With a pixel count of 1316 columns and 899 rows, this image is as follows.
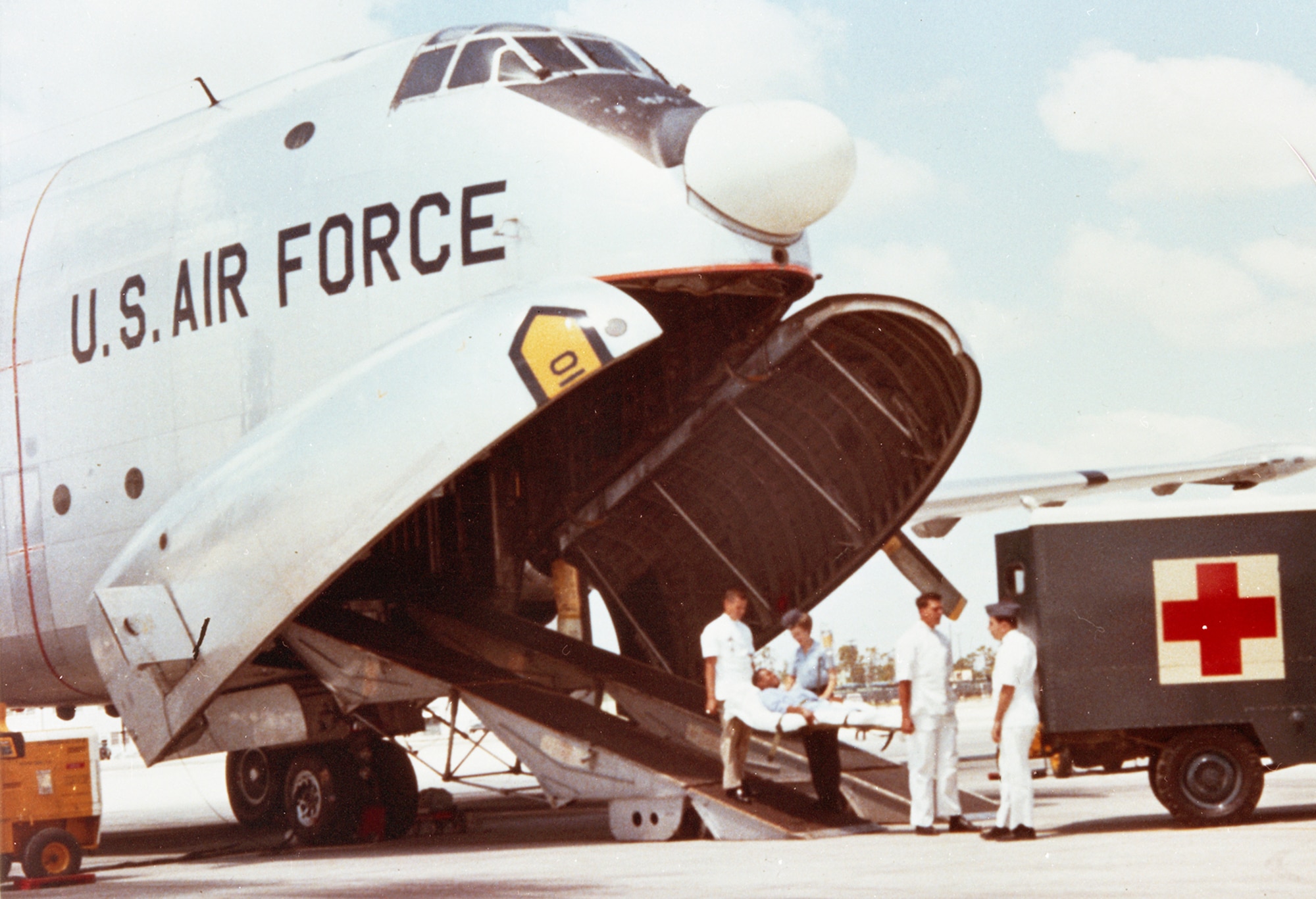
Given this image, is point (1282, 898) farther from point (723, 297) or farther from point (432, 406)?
point (723, 297)

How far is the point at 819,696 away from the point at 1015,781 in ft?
7.99

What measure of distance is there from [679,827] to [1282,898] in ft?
17.9

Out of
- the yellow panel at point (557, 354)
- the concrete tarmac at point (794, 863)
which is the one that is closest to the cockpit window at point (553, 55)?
the yellow panel at point (557, 354)

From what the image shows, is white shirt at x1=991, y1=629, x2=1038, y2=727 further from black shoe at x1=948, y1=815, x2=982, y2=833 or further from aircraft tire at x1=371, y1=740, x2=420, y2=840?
aircraft tire at x1=371, y1=740, x2=420, y2=840

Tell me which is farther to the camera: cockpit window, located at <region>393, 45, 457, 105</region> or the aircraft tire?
the aircraft tire

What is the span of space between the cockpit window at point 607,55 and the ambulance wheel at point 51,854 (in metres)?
7.69

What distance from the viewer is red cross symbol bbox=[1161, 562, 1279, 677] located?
40.5 ft

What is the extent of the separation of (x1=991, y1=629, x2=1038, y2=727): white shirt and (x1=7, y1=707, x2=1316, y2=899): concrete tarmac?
868 millimetres

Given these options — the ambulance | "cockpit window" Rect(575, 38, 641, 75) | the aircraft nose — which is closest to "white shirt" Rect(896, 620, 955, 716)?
the ambulance

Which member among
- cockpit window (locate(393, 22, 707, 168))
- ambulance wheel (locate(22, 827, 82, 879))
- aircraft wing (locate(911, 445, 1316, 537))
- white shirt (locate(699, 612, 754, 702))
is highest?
cockpit window (locate(393, 22, 707, 168))

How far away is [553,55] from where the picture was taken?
14180mm

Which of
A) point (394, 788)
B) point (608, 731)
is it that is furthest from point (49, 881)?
point (608, 731)

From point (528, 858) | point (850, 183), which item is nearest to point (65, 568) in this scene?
point (528, 858)

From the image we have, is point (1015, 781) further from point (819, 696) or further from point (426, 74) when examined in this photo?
point (426, 74)
